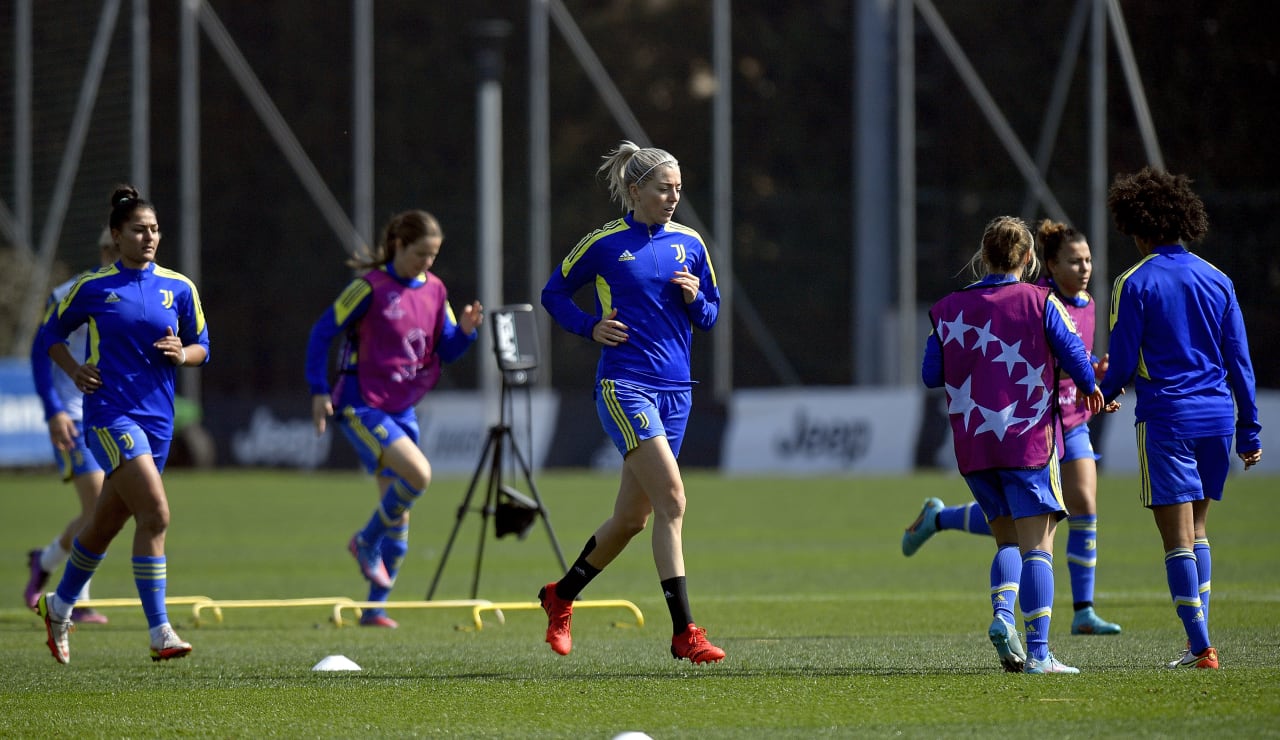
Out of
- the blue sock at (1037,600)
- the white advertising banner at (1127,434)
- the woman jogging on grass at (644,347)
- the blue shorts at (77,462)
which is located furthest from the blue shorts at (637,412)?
the white advertising banner at (1127,434)

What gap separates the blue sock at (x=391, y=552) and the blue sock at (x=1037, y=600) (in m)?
4.61

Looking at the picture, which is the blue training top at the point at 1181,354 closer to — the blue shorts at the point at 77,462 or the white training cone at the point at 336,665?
the white training cone at the point at 336,665

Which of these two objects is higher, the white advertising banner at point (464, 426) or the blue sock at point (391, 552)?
the blue sock at point (391, 552)

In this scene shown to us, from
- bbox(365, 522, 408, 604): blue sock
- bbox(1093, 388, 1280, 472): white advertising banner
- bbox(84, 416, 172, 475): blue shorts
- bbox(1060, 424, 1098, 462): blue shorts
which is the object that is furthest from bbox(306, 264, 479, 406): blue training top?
bbox(1093, 388, 1280, 472): white advertising banner

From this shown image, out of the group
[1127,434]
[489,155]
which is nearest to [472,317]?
[1127,434]

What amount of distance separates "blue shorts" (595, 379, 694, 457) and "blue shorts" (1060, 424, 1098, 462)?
241 centimetres

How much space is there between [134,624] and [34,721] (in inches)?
179

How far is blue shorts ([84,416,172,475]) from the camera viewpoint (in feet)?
27.7

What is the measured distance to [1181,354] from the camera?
7.46 m

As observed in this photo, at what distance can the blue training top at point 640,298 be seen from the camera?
7.97 m

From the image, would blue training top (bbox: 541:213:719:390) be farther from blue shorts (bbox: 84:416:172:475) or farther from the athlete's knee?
blue shorts (bbox: 84:416:172:475)

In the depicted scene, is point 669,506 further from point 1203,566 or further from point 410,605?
point 410,605

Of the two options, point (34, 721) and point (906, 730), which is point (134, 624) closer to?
point (34, 721)

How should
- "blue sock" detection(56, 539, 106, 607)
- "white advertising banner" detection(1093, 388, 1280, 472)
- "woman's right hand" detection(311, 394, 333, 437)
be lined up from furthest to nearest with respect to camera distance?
1. "white advertising banner" detection(1093, 388, 1280, 472)
2. "woman's right hand" detection(311, 394, 333, 437)
3. "blue sock" detection(56, 539, 106, 607)
